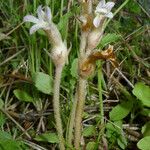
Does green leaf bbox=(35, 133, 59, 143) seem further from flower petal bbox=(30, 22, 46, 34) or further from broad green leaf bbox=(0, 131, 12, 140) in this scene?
flower petal bbox=(30, 22, 46, 34)

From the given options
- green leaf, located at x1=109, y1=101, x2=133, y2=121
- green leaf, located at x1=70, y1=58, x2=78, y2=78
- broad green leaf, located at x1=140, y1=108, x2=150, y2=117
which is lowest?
broad green leaf, located at x1=140, y1=108, x2=150, y2=117

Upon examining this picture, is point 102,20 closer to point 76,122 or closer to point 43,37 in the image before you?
point 76,122

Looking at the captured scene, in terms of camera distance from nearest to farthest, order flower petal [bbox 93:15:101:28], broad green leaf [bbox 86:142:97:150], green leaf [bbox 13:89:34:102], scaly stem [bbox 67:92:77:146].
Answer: flower petal [bbox 93:15:101:28]
scaly stem [bbox 67:92:77:146]
broad green leaf [bbox 86:142:97:150]
green leaf [bbox 13:89:34:102]

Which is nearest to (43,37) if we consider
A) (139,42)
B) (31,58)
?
(31,58)

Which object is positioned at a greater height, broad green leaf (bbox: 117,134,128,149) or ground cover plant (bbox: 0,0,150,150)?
ground cover plant (bbox: 0,0,150,150)

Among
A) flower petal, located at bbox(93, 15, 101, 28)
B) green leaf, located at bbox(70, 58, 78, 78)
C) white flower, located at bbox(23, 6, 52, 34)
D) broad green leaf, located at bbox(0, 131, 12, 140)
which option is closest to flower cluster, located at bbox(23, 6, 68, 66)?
white flower, located at bbox(23, 6, 52, 34)

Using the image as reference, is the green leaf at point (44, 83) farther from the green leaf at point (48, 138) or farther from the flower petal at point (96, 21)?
the flower petal at point (96, 21)

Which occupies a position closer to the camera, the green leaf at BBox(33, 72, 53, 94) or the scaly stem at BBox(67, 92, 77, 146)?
the scaly stem at BBox(67, 92, 77, 146)

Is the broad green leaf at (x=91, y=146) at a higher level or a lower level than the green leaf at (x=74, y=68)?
lower

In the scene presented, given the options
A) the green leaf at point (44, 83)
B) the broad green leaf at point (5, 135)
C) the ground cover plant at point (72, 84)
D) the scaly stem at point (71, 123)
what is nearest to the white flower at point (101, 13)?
the ground cover plant at point (72, 84)
